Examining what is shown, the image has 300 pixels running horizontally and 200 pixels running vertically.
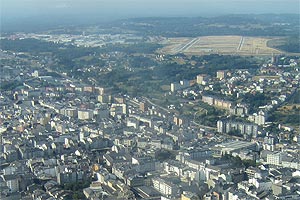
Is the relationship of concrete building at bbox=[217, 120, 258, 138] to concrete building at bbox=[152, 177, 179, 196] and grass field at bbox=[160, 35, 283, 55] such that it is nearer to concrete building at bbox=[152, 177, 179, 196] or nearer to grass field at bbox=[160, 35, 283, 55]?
concrete building at bbox=[152, 177, 179, 196]

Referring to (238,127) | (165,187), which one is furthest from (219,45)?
(165,187)

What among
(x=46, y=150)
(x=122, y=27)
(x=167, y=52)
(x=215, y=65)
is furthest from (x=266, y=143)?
(x=122, y=27)

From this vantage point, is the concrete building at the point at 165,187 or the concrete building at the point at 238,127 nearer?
the concrete building at the point at 165,187

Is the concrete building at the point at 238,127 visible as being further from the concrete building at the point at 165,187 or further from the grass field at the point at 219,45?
the grass field at the point at 219,45

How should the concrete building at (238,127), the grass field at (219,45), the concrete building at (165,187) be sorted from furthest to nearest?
the grass field at (219,45), the concrete building at (238,127), the concrete building at (165,187)

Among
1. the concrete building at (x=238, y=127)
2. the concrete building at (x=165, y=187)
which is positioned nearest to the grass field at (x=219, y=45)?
the concrete building at (x=238, y=127)

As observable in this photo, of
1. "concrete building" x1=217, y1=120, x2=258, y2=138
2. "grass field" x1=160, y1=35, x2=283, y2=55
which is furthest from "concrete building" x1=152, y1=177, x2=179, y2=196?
"grass field" x1=160, y1=35, x2=283, y2=55

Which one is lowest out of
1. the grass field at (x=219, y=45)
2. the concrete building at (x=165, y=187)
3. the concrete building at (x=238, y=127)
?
the concrete building at (x=238, y=127)

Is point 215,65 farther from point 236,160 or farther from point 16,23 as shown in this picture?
point 16,23
